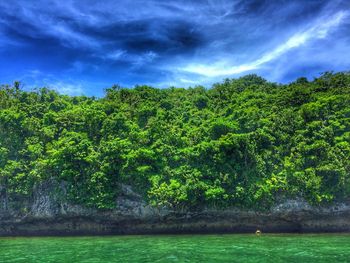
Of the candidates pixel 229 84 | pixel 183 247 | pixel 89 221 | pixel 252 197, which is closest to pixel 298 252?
pixel 183 247

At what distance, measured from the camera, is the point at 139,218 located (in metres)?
26.0

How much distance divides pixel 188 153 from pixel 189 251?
34.6 feet

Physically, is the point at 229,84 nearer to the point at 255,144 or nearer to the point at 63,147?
the point at 255,144

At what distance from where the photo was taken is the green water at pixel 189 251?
1470 cm

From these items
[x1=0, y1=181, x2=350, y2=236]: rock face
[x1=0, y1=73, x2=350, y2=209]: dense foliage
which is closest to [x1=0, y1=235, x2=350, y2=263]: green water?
[x1=0, y1=181, x2=350, y2=236]: rock face

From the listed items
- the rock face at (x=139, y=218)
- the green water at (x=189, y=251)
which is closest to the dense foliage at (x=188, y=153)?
the rock face at (x=139, y=218)

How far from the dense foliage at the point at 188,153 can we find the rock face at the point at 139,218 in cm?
73

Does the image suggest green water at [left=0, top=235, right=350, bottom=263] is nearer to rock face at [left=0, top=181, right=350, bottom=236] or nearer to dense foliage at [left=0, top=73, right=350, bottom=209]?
rock face at [left=0, top=181, right=350, bottom=236]

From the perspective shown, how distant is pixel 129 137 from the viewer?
27.7 m

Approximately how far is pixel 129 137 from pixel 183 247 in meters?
11.7

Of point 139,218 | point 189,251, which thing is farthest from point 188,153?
point 189,251

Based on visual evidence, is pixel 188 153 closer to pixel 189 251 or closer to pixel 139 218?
pixel 139 218

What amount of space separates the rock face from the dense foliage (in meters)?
0.73

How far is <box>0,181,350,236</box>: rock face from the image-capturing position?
81.7 ft
